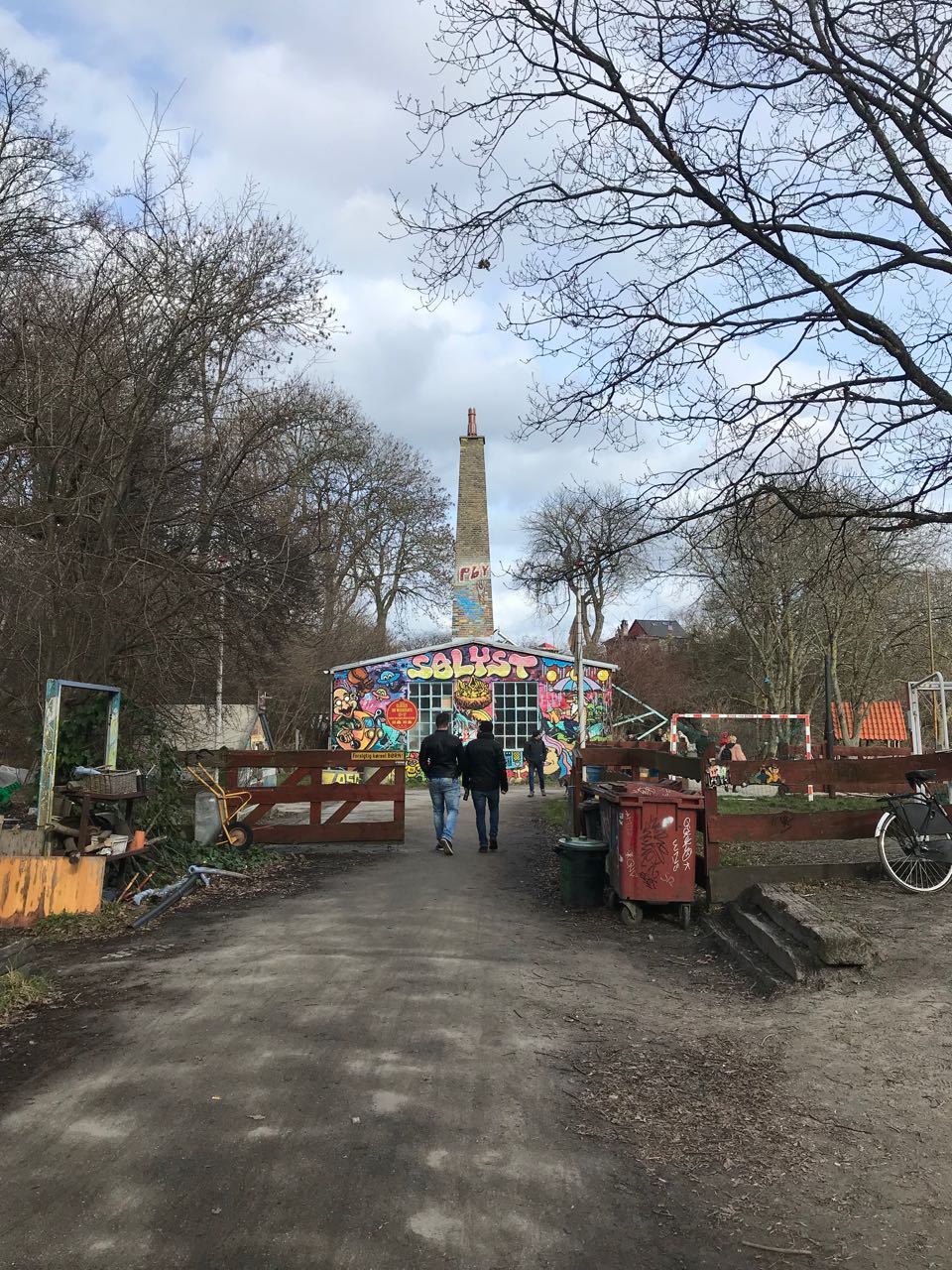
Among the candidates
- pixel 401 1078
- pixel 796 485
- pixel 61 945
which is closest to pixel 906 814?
pixel 796 485

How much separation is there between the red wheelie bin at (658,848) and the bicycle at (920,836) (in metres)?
1.85

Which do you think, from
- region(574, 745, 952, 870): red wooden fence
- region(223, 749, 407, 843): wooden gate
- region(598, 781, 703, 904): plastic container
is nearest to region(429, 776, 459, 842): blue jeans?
region(223, 749, 407, 843): wooden gate

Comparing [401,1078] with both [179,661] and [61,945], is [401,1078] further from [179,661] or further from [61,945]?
[179,661]

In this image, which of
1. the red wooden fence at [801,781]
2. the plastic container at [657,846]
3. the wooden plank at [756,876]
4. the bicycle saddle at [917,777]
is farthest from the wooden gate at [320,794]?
the bicycle saddle at [917,777]

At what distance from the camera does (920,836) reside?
859cm

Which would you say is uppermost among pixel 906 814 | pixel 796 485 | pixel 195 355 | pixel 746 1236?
pixel 195 355

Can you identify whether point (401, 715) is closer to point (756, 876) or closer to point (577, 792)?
point (577, 792)

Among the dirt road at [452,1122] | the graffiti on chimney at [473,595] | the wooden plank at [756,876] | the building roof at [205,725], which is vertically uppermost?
the graffiti on chimney at [473,595]

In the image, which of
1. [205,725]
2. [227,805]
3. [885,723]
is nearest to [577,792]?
[227,805]

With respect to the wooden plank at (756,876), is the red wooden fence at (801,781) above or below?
above

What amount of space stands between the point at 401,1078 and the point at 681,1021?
1987 mm

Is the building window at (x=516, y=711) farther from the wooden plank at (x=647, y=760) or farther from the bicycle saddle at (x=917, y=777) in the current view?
the bicycle saddle at (x=917, y=777)

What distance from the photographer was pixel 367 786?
41.9 feet

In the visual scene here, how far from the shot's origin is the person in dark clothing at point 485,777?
1291 cm
